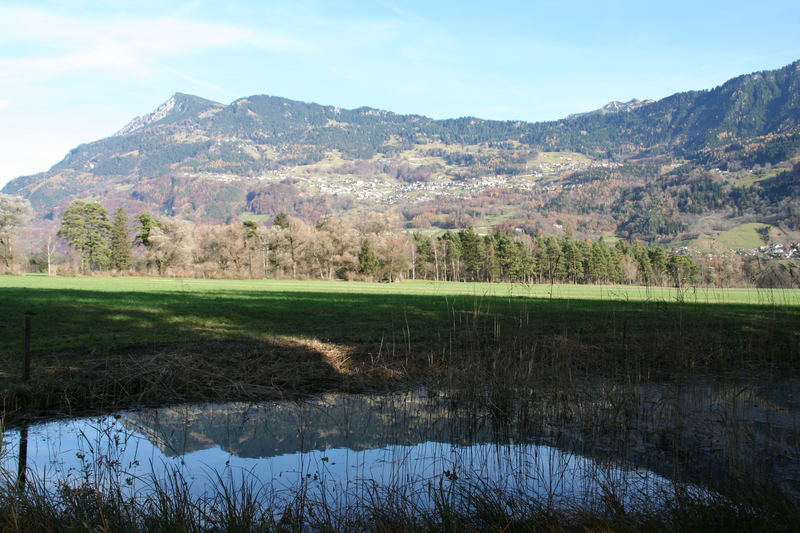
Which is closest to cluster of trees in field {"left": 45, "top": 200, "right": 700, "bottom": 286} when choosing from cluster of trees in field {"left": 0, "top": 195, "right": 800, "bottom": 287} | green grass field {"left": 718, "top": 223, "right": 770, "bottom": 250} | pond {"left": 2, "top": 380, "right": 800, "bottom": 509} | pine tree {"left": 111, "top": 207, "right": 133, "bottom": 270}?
pine tree {"left": 111, "top": 207, "right": 133, "bottom": 270}

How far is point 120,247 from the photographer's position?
9262 centimetres

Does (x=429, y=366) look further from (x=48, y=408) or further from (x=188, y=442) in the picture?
(x=48, y=408)

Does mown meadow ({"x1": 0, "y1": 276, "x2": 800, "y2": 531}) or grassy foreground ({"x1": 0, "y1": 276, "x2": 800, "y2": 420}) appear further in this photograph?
grassy foreground ({"x1": 0, "y1": 276, "x2": 800, "y2": 420})

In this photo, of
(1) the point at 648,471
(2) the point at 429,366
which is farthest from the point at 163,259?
(1) the point at 648,471

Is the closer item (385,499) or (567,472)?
(385,499)

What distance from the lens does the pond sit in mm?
5043

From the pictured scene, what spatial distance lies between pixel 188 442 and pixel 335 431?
69.2 inches

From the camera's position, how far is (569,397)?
8.38 meters

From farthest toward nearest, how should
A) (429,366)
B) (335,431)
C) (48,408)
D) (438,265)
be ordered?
(438,265) → (429,366) → (48,408) → (335,431)

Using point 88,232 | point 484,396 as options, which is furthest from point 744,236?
point 484,396

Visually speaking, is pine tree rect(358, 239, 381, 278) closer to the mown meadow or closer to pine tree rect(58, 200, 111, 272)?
pine tree rect(58, 200, 111, 272)

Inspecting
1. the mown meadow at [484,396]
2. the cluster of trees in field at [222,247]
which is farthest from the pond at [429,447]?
the cluster of trees in field at [222,247]

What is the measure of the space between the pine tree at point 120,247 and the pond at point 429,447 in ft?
314

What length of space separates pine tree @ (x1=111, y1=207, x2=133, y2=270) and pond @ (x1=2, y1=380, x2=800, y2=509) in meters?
95.8
